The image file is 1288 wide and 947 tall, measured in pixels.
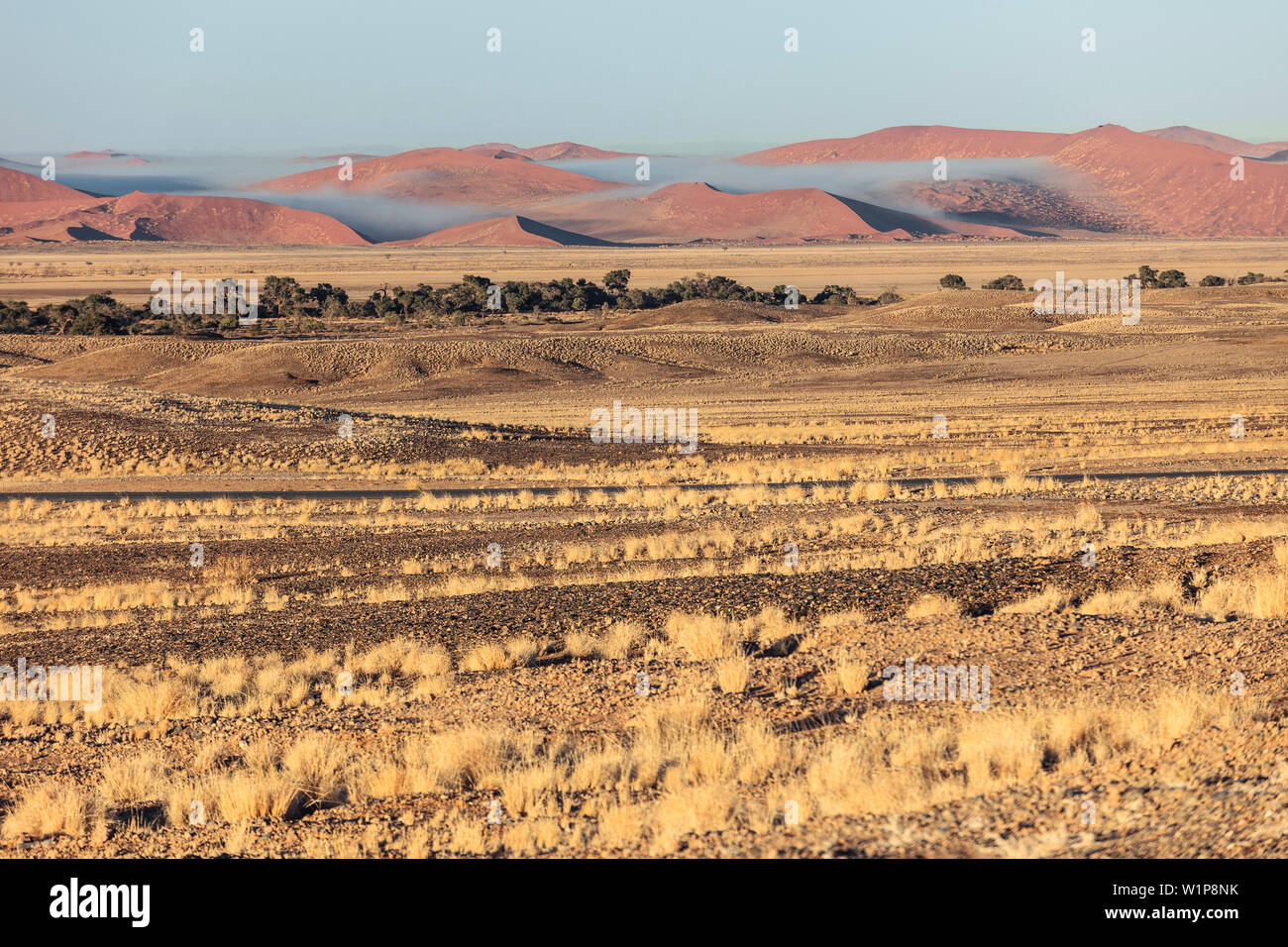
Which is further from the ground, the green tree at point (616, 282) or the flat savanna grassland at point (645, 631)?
the green tree at point (616, 282)

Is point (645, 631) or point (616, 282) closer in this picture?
point (645, 631)

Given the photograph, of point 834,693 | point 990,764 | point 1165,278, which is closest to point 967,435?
point 834,693

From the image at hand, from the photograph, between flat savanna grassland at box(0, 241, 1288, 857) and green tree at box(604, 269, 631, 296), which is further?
green tree at box(604, 269, 631, 296)

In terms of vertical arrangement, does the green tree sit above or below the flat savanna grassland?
above

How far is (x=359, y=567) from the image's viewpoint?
59.6 feet

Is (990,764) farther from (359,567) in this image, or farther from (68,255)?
(68,255)

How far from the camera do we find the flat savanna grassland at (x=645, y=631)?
23.6 ft

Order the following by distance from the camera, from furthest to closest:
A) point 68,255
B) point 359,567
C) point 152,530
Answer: point 68,255
point 152,530
point 359,567

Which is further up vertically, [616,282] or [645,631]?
[616,282]

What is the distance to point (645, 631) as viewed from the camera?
12.8 meters

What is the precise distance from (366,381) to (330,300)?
2980 centimetres

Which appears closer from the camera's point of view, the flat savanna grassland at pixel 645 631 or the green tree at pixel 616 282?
the flat savanna grassland at pixel 645 631

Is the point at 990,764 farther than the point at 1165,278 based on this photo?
No

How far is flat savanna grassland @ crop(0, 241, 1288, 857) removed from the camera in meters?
7.18
